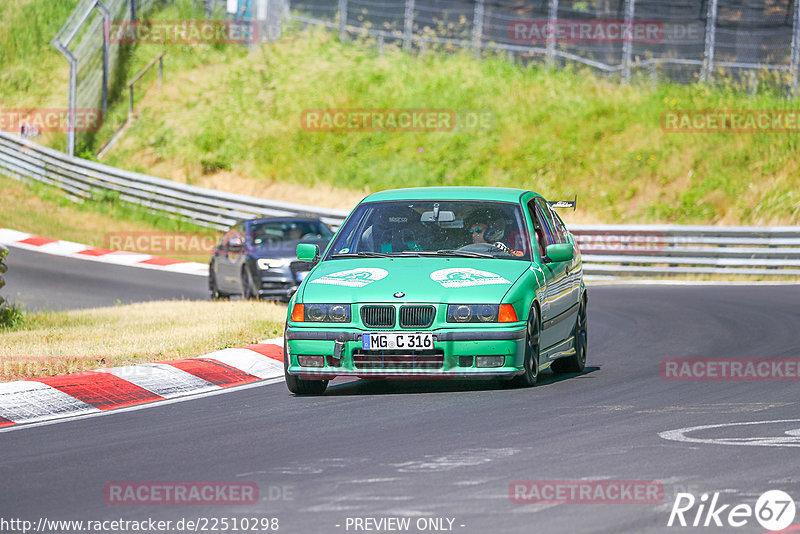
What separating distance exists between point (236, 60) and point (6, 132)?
7511 mm

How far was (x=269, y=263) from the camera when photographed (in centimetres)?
1989

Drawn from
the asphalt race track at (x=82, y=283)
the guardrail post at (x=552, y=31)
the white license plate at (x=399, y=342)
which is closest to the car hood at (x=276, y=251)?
the asphalt race track at (x=82, y=283)

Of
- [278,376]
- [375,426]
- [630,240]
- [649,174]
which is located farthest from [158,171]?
[375,426]

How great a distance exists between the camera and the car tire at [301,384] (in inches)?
395

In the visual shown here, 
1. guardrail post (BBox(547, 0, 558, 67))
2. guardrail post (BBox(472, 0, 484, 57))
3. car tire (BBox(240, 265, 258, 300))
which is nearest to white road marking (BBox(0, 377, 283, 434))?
car tire (BBox(240, 265, 258, 300))

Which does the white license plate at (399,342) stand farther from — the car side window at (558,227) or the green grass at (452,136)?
the green grass at (452,136)

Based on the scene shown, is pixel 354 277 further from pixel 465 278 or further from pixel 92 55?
pixel 92 55

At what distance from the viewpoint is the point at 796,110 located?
32.5m

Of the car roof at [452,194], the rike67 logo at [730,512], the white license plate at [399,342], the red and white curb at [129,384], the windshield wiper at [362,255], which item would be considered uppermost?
the car roof at [452,194]

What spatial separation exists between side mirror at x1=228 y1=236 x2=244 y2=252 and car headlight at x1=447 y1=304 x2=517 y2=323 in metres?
11.4

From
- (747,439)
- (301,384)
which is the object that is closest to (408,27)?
(301,384)

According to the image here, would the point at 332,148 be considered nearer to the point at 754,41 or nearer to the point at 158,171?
the point at 158,171

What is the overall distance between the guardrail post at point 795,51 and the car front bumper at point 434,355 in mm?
22418

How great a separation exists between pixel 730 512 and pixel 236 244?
15.6 m
